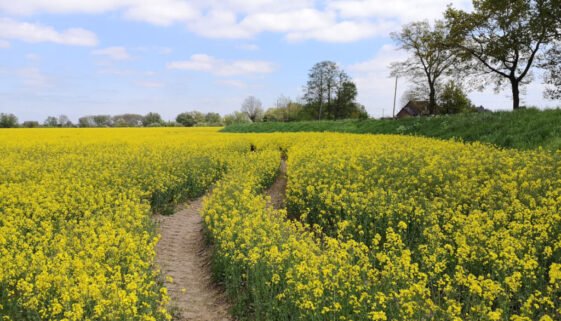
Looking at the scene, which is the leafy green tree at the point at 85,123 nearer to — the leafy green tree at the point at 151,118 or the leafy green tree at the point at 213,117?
the leafy green tree at the point at 151,118

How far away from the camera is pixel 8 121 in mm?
67438

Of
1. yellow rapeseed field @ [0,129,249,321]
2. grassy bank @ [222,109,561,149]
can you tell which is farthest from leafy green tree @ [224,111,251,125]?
yellow rapeseed field @ [0,129,249,321]

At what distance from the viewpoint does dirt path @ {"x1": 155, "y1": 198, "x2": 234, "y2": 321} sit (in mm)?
6000

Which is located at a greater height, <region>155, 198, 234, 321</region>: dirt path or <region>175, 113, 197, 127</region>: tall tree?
<region>175, 113, 197, 127</region>: tall tree

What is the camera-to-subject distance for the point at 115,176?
12539 millimetres

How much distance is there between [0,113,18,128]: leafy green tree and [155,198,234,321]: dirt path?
75.6 m

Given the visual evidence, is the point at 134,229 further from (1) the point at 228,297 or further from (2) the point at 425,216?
(2) the point at 425,216

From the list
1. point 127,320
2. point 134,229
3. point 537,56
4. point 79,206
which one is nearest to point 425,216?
point 127,320

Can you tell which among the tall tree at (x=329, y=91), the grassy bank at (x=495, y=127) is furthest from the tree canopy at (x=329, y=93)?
the grassy bank at (x=495, y=127)

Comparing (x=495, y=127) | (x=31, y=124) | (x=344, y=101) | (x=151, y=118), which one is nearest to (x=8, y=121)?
(x=31, y=124)

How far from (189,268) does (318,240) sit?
128 inches

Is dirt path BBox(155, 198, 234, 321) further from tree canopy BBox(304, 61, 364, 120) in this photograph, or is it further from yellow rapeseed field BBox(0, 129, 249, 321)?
tree canopy BBox(304, 61, 364, 120)

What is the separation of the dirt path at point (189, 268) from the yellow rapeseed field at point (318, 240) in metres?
0.36

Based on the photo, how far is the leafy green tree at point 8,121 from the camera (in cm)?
6694
